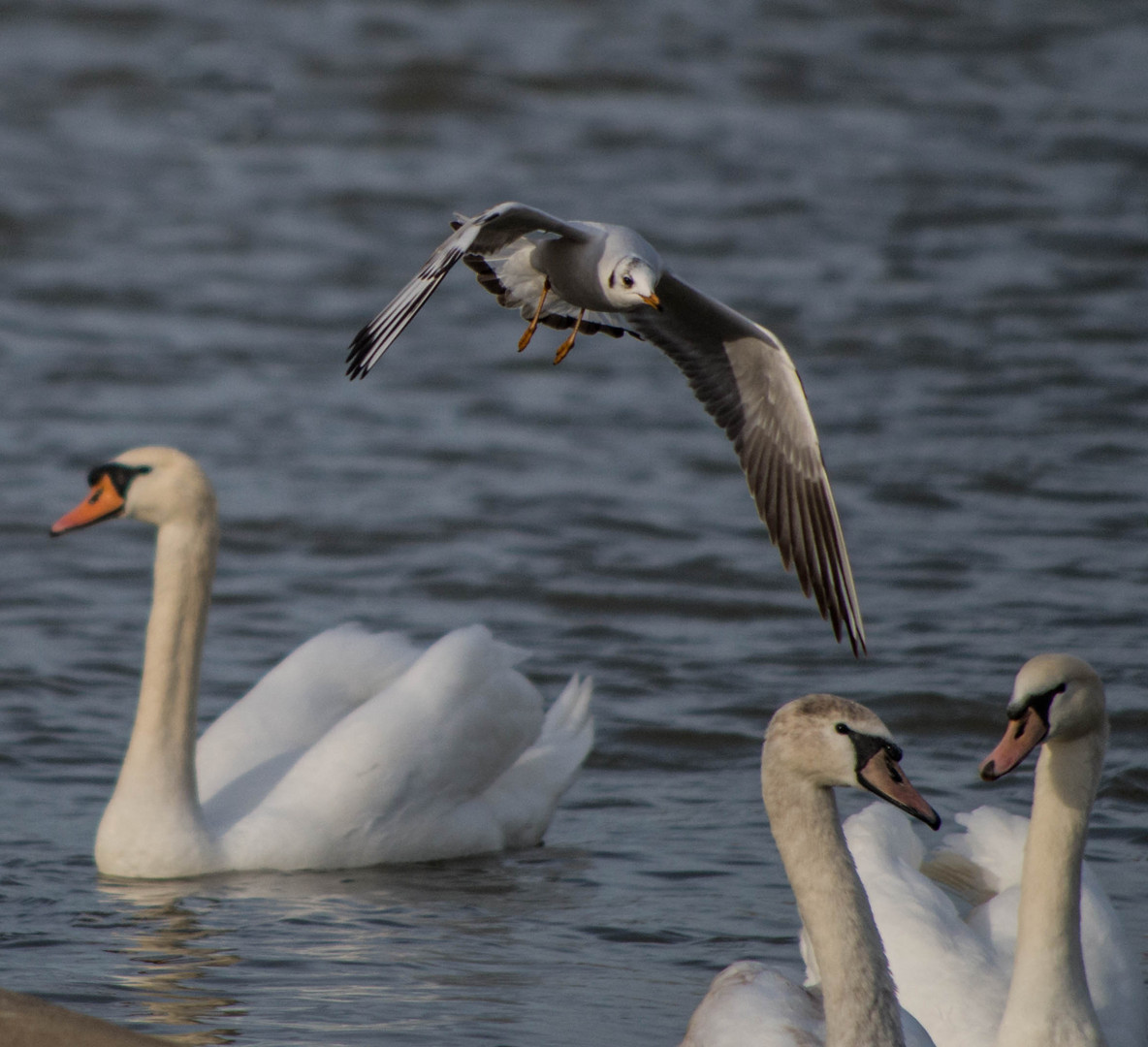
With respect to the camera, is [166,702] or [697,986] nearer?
[697,986]

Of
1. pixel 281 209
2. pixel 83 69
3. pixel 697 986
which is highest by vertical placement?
pixel 83 69

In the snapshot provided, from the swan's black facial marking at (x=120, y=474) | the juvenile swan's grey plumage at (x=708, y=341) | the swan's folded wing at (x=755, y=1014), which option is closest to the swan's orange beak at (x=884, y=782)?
the swan's folded wing at (x=755, y=1014)

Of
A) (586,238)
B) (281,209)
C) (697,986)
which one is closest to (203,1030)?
(697,986)

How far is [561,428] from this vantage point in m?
12.9

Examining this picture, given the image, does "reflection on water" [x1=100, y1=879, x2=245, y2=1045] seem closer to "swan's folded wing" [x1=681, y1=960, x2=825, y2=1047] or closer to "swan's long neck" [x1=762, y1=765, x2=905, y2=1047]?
"swan's folded wing" [x1=681, y1=960, x2=825, y2=1047]

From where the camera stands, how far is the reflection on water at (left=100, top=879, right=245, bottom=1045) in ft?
16.7

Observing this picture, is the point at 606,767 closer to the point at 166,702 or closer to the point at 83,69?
the point at 166,702

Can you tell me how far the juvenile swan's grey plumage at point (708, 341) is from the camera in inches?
244

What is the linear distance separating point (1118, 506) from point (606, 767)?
13.6 ft

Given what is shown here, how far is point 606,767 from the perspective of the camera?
7.95 meters

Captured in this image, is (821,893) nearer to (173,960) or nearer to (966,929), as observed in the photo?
(966,929)

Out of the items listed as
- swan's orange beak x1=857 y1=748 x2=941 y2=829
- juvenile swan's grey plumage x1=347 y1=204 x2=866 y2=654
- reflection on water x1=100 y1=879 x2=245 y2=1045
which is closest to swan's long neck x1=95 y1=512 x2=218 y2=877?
reflection on water x1=100 y1=879 x2=245 y2=1045

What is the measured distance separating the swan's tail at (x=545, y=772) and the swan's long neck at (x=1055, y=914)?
8.12 feet

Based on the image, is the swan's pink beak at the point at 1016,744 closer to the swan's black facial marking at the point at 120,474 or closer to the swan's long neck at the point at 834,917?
the swan's long neck at the point at 834,917
